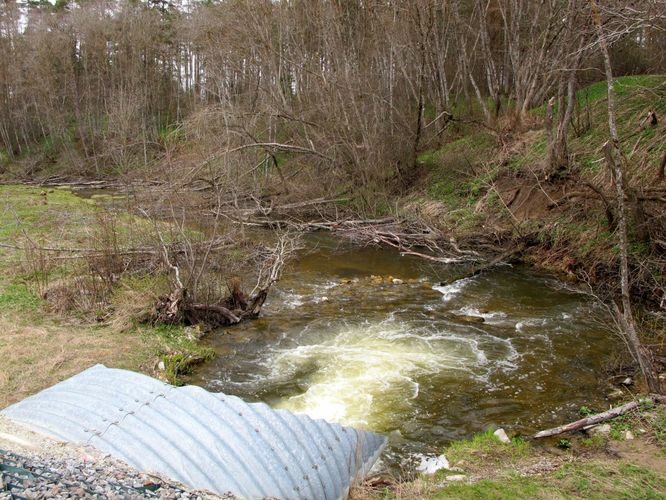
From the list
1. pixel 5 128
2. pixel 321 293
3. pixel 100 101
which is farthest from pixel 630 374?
pixel 5 128

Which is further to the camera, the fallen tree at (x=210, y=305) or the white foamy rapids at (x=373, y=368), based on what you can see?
the fallen tree at (x=210, y=305)

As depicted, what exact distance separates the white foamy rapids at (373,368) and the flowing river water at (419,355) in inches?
0.6

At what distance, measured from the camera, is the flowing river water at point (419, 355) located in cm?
559

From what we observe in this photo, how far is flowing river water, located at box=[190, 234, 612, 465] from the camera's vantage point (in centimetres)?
559

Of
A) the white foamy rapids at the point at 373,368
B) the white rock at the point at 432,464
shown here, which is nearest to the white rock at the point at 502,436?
the white rock at the point at 432,464

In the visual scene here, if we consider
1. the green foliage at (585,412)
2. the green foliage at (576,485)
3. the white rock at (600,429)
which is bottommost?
the green foliage at (585,412)

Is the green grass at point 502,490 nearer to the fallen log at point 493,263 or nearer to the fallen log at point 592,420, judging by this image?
the fallen log at point 592,420

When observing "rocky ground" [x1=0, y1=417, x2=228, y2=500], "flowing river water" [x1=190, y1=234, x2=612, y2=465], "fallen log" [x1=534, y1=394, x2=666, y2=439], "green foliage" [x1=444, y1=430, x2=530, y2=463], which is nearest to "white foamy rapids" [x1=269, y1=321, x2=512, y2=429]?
"flowing river water" [x1=190, y1=234, x2=612, y2=465]

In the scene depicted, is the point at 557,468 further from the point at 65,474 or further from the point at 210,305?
the point at 210,305

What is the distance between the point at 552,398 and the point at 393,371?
6.14ft

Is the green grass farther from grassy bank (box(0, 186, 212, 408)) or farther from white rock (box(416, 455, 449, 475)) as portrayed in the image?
grassy bank (box(0, 186, 212, 408))

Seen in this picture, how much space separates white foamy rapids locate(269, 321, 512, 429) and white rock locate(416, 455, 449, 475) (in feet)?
2.28

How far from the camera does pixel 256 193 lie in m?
16.1

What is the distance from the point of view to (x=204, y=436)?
3.47 m
